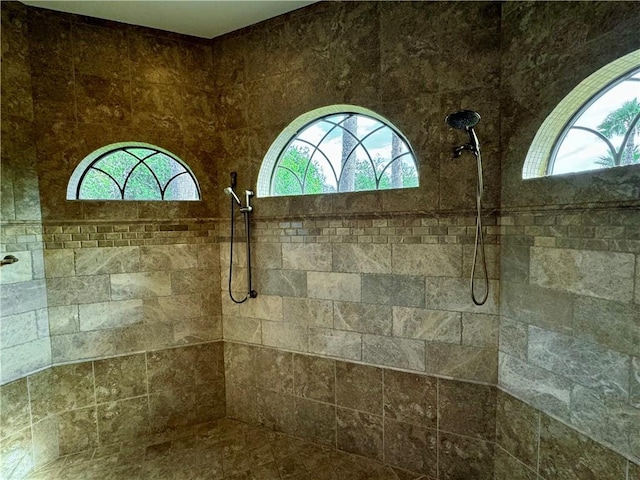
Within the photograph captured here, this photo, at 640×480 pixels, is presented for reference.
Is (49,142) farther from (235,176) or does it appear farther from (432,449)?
(432,449)

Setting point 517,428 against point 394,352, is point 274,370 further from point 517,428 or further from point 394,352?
point 517,428

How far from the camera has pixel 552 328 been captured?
53.2 inches

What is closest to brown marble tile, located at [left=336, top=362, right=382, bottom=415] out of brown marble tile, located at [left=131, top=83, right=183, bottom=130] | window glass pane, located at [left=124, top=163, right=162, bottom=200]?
window glass pane, located at [left=124, top=163, right=162, bottom=200]

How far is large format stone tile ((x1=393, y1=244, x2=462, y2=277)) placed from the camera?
163 centimetres

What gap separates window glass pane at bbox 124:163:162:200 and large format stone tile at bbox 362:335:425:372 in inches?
71.2

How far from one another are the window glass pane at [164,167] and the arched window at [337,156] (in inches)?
26.2

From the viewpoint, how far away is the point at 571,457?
1.30m

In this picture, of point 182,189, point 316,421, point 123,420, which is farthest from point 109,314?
point 316,421

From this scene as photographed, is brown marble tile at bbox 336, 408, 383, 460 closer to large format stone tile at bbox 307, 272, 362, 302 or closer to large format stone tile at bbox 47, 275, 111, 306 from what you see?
large format stone tile at bbox 307, 272, 362, 302

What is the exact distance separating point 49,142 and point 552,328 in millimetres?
3023

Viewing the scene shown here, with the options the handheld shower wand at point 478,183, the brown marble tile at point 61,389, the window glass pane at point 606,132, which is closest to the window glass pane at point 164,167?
the brown marble tile at point 61,389

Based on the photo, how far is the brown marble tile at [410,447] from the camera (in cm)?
174

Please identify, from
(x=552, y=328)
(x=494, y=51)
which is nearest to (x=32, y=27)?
(x=494, y=51)

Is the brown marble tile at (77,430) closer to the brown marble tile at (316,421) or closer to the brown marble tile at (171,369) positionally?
the brown marble tile at (171,369)
